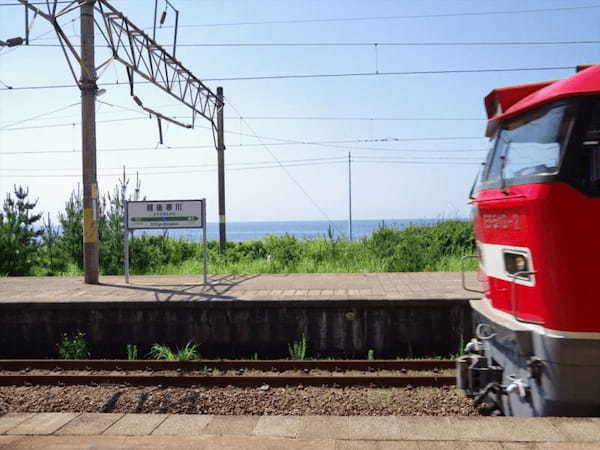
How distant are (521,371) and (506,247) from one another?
97cm

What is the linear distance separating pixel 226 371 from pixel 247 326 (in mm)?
1039

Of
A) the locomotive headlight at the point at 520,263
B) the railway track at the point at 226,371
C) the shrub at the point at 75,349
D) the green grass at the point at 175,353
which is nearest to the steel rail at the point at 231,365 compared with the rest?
the railway track at the point at 226,371

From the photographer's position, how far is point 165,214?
1088cm

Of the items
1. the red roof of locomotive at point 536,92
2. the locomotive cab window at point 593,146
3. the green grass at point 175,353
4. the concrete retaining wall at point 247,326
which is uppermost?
the red roof of locomotive at point 536,92

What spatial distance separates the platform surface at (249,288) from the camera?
8.77 m

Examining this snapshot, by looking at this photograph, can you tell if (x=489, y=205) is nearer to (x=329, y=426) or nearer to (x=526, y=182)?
(x=526, y=182)

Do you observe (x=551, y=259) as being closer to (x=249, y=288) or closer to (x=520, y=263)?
(x=520, y=263)

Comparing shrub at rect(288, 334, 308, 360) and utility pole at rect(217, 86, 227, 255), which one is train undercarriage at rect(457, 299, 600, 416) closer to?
shrub at rect(288, 334, 308, 360)

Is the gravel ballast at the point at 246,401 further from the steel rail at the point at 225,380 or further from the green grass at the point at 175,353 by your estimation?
the green grass at the point at 175,353

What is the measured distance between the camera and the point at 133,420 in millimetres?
4324

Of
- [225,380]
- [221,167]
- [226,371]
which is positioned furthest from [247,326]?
[221,167]

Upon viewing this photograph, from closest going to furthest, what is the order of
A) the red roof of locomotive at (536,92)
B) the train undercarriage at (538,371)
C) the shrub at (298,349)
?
1. the train undercarriage at (538,371)
2. the red roof of locomotive at (536,92)
3. the shrub at (298,349)

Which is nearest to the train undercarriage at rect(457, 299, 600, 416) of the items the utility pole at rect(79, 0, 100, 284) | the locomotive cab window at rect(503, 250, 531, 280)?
the locomotive cab window at rect(503, 250, 531, 280)

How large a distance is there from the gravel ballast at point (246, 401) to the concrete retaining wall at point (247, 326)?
59.7 inches
